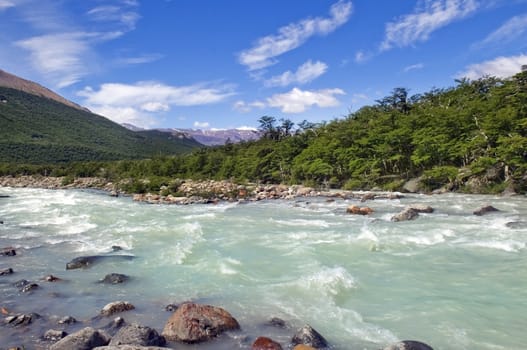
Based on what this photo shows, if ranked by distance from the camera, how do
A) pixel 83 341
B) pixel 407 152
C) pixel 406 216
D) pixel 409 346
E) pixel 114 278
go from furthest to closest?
1. pixel 407 152
2. pixel 406 216
3. pixel 114 278
4. pixel 83 341
5. pixel 409 346

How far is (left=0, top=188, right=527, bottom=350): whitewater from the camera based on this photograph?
6.95 m

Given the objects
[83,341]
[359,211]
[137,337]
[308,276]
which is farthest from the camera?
[359,211]

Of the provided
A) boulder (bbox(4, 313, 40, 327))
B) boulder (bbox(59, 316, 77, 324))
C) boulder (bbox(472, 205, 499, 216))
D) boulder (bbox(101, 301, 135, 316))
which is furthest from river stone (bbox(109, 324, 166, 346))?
boulder (bbox(472, 205, 499, 216))

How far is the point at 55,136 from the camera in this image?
437 feet

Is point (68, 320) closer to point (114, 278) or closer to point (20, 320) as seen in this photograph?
point (20, 320)

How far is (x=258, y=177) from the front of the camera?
2093 inches

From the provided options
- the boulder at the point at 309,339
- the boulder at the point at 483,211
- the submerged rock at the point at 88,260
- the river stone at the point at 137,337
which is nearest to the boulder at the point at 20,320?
the river stone at the point at 137,337

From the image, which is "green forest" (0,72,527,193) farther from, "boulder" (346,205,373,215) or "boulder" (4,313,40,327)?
"boulder" (4,313,40,327)

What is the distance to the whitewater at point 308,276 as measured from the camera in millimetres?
6945

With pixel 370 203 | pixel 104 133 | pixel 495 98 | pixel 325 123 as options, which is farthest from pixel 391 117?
pixel 104 133

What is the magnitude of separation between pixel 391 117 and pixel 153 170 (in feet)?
128

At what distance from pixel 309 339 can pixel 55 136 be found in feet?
485

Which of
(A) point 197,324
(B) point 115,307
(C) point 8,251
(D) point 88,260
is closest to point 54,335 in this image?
(B) point 115,307

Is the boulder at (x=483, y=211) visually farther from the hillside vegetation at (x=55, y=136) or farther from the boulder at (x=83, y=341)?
the hillside vegetation at (x=55, y=136)
